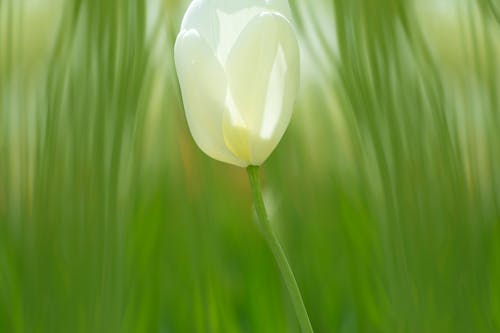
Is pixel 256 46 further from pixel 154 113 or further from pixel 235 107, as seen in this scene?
pixel 154 113

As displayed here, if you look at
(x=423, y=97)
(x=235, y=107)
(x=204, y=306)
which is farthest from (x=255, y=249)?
(x=235, y=107)

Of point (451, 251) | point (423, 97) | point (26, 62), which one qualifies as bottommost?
point (451, 251)

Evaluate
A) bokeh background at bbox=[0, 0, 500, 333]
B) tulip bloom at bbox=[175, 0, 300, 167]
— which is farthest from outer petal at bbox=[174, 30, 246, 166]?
bokeh background at bbox=[0, 0, 500, 333]

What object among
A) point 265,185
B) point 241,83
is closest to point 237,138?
point 241,83

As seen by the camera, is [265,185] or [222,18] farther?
[265,185]

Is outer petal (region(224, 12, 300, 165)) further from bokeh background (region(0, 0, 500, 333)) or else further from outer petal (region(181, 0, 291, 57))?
bokeh background (region(0, 0, 500, 333))

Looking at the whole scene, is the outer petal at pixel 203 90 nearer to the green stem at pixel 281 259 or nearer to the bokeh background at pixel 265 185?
the green stem at pixel 281 259

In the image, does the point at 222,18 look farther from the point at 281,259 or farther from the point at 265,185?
the point at 265,185

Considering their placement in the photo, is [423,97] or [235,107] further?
[423,97]
